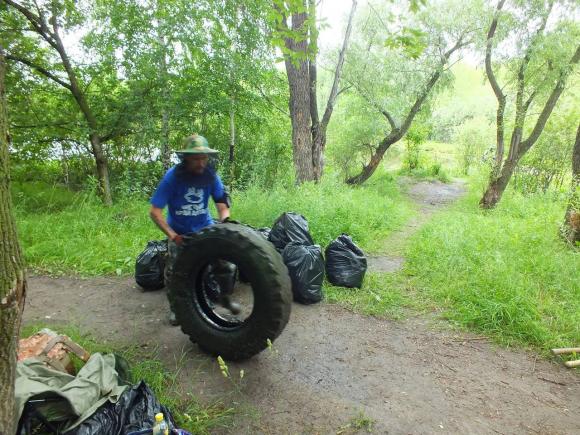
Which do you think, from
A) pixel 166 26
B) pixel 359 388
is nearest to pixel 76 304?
pixel 359 388

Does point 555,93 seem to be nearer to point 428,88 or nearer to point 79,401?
point 428,88

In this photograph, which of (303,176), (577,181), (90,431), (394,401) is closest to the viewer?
(90,431)

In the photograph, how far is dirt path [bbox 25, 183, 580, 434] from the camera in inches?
90.1

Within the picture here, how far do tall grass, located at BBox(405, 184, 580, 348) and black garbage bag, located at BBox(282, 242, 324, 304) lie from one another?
1.37 metres

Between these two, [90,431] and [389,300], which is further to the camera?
[389,300]

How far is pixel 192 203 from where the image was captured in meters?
3.20

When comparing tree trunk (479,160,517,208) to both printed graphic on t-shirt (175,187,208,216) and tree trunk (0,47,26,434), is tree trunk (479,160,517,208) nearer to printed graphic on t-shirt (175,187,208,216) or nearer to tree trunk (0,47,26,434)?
printed graphic on t-shirt (175,187,208,216)

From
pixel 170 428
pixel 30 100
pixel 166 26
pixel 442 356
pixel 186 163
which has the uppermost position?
pixel 166 26

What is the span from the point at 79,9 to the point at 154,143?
287 centimetres

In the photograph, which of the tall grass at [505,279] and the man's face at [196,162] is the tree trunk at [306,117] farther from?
the man's face at [196,162]

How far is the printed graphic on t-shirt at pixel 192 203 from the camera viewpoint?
3.16 metres

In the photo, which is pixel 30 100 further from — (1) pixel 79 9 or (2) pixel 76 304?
(2) pixel 76 304

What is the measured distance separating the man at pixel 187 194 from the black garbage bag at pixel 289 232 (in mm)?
1287

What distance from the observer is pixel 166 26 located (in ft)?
21.6
